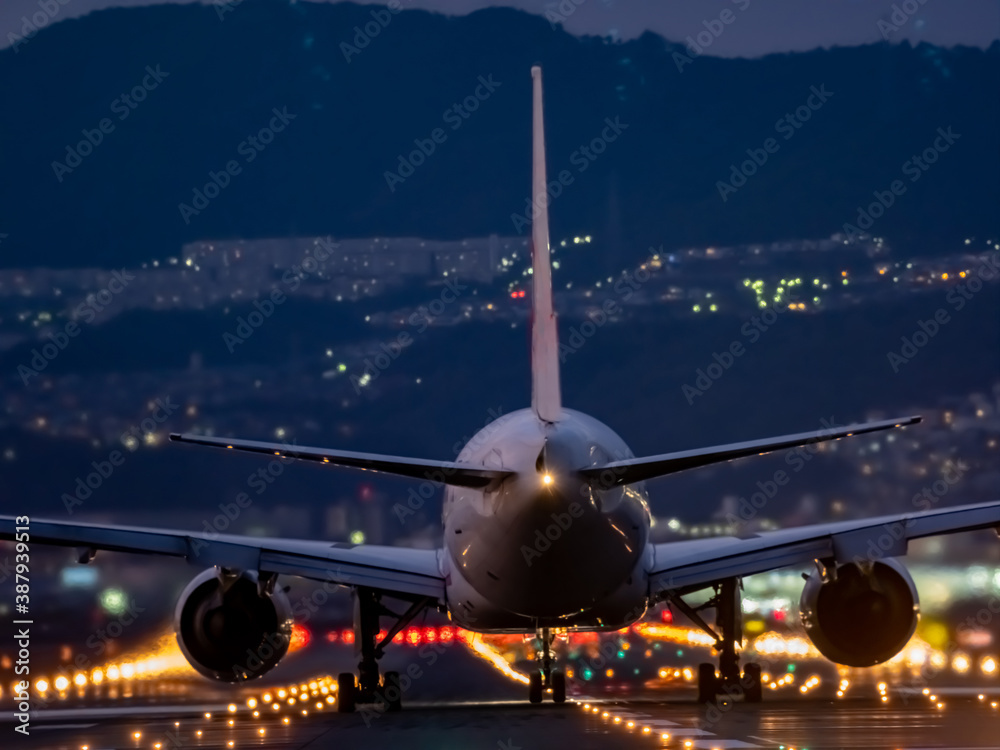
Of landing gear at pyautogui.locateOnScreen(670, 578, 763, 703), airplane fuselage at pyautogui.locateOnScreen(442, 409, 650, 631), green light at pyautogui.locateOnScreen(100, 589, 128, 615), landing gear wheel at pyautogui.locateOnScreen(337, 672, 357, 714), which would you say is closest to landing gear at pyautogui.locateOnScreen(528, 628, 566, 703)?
airplane fuselage at pyautogui.locateOnScreen(442, 409, 650, 631)

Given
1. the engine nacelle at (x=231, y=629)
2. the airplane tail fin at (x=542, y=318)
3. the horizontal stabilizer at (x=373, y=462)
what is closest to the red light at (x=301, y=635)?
the engine nacelle at (x=231, y=629)

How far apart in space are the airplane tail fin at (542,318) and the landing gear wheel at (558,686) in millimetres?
7160

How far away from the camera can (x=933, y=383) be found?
5468 inches

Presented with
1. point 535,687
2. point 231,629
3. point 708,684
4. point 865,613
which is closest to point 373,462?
point 231,629

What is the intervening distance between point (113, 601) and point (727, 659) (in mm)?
19266

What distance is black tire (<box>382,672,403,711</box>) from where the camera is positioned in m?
29.1

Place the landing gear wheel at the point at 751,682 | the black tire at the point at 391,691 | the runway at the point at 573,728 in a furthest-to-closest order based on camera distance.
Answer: the landing gear wheel at the point at 751,682, the black tire at the point at 391,691, the runway at the point at 573,728

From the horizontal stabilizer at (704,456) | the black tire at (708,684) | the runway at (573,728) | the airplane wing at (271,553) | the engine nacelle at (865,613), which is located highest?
the airplane wing at (271,553)

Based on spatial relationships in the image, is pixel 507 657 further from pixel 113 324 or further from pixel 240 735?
pixel 113 324

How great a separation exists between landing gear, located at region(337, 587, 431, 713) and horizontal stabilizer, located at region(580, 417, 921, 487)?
29.1 ft

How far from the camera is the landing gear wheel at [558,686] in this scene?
2956cm

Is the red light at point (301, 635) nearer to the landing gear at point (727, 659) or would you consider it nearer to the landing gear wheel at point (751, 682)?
the landing gear at point (727, 659)

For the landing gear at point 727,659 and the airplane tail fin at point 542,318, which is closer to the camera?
the airplane tail fin at point 542,318

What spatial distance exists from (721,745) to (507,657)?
2998cm
